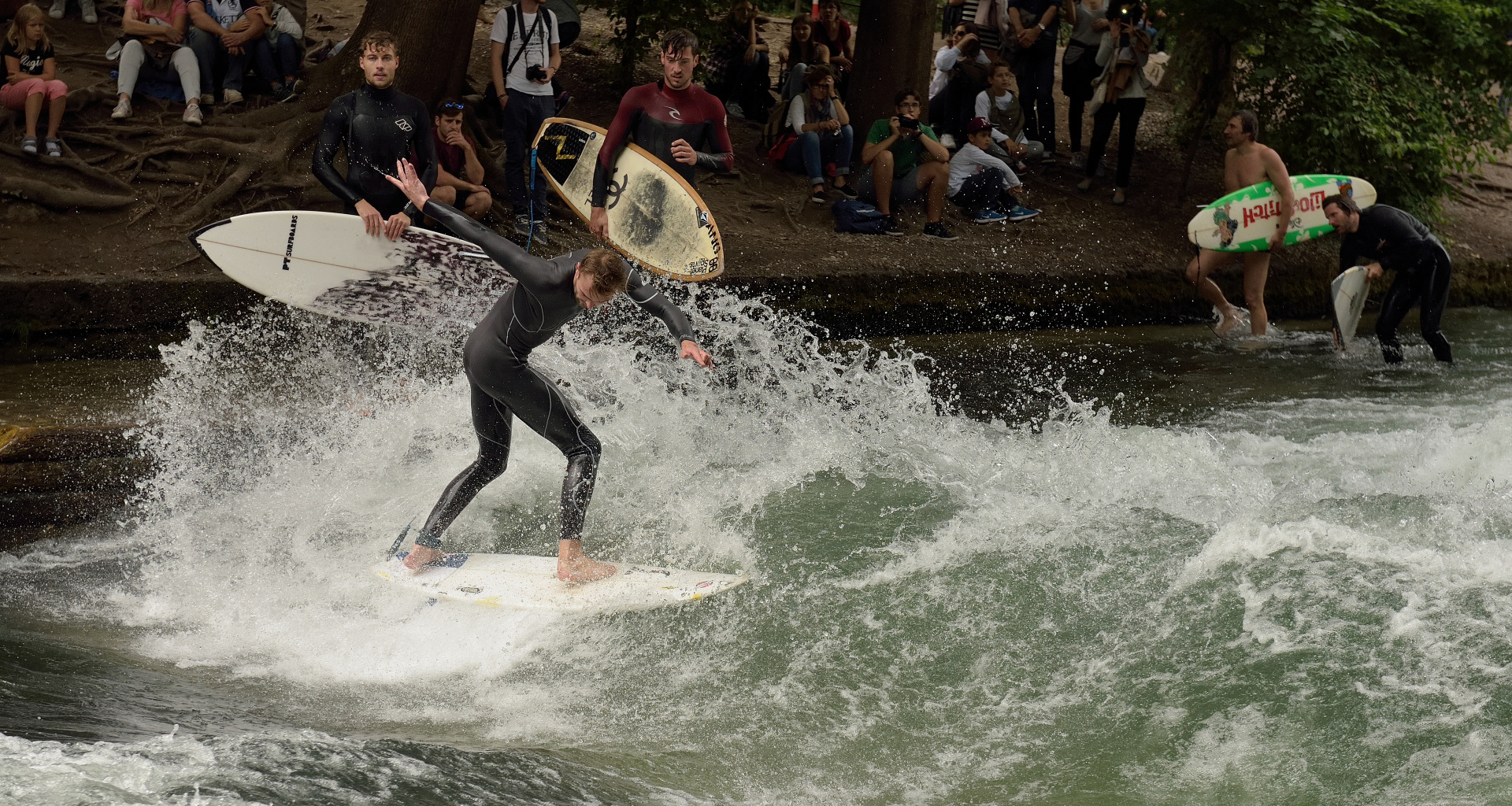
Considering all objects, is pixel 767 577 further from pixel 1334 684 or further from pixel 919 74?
pixel 919 74

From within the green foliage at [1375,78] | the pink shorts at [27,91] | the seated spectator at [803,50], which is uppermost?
the green foliage at [1375,78]

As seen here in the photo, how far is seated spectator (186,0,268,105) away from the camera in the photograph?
936cm

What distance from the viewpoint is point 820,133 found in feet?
34.7

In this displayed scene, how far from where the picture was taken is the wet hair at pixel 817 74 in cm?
1024

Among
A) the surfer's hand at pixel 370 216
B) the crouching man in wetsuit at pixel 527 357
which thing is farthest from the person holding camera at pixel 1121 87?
the crouching man in wetsuit at pixel 527 357

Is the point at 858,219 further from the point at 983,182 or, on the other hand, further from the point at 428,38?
the point at 428,38

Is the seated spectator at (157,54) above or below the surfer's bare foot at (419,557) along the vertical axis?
above

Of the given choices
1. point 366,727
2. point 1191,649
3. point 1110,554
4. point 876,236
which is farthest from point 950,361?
point 366,727

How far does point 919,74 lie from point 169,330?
22.1ft

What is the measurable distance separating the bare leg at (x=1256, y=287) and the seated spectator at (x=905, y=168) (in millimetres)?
2352

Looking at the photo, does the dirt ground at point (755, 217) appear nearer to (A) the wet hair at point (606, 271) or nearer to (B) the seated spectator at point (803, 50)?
(B) the seated spectator at point (803, 50)

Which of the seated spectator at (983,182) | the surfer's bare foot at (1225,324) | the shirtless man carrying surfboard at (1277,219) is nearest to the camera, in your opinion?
the shirtless man carrying surfboard at (1277,219)

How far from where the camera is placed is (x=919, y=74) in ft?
36.9

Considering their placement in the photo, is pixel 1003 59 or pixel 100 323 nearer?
pixel 100 323
